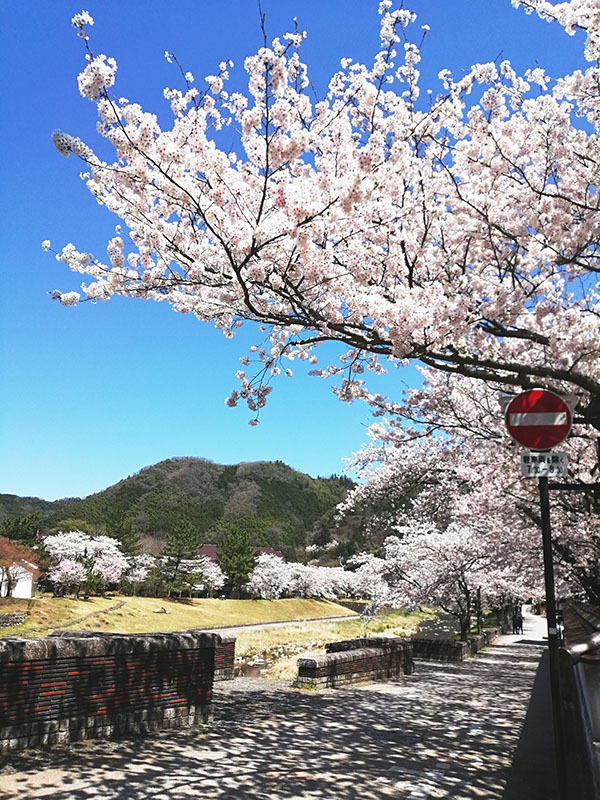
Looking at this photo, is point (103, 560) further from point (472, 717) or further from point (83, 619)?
point (472, 717)

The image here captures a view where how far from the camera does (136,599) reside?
A: 50.2 metres

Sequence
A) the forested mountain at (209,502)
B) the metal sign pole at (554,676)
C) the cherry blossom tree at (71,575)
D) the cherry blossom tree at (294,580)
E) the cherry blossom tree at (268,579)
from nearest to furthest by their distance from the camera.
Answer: the metal sign pole at (554,676), the cherry blossom tree at (71,575), the cherry blossom tree at (268,579), the cherry blossom tree at (294,580), the forested mountain at (209,502)

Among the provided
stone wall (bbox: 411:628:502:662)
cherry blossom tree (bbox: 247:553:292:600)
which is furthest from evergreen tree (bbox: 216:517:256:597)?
stone wall (bbox: 411:628:502:662)

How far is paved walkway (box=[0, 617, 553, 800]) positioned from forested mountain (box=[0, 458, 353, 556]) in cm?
7169

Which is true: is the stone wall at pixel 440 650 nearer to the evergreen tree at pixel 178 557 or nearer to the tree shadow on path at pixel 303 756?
the tree shadow on path at pixel 303 756

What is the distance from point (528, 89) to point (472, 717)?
9.39 meters

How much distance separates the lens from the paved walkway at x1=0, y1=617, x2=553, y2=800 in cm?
519

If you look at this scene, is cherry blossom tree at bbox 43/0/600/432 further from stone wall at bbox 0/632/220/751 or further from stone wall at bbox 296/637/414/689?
stone wall at bbox 296/637/414/689

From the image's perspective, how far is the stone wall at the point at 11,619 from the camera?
3152 cm

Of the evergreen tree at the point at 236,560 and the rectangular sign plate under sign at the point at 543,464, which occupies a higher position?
the rectangular sign plate under sign at the point at 543,464

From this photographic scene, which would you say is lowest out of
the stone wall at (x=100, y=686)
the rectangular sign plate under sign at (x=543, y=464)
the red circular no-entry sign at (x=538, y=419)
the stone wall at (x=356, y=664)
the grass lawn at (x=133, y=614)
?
the grass lawn at (x=133, y=614)

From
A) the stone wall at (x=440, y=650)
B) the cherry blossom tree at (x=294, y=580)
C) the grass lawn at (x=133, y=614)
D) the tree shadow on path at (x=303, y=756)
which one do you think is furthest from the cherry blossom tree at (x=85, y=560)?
the tree shadow on path at (x=303, y=756)

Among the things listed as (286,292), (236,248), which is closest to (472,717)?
(286,292)

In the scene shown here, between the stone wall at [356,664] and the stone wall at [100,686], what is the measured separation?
12.6ft
